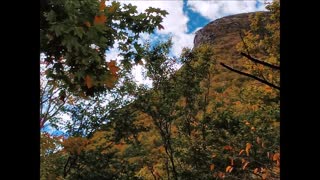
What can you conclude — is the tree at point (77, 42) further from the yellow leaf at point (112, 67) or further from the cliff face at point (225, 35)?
the cliff face at point (225, 35)

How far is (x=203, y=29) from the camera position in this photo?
35.2 m

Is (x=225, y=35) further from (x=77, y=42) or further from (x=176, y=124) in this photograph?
(x=77, y=42)

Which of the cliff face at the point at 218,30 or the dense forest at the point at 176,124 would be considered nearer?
the dense forest at the point at 176,124

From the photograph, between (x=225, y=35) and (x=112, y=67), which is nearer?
(x=112, y=67)

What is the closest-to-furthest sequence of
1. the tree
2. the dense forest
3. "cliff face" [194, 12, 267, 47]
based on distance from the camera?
the tree < the dense forest < "cliff face" [194, 12, 267, 47]

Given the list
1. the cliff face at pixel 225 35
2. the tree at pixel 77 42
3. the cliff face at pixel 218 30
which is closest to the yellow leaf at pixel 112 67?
the tree at pixel 77 42
